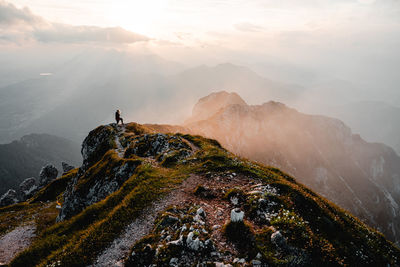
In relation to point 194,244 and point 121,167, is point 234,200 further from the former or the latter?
point 121,167

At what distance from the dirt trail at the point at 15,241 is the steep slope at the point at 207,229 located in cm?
1518

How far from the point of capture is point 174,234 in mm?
13367

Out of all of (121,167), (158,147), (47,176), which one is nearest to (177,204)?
(121,167)

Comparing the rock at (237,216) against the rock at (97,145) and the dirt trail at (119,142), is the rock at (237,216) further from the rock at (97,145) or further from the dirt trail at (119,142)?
the rock at (97,145)

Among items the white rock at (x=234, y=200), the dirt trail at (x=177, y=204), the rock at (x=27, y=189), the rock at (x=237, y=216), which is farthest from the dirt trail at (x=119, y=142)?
the rock at (x=27, y=189)

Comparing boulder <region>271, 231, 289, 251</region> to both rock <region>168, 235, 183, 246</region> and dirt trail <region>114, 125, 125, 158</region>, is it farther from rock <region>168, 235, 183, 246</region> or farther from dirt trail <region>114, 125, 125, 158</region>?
dirt trail <region>114, 125, 125, 158</region>

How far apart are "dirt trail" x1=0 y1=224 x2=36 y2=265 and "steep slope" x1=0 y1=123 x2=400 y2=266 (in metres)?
15.2

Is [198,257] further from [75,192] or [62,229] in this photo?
[75,192]

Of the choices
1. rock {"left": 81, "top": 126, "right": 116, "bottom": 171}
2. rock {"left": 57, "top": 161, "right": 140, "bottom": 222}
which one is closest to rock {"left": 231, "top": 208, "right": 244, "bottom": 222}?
rock {"left": 57, "top": 161, "right": 140, "bottom": 222}

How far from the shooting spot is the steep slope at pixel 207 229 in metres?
11.9

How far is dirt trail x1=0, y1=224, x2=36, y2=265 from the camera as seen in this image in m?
26.4

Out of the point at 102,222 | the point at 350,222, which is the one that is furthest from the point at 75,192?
the point at 350,222

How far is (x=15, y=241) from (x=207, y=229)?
35706mm

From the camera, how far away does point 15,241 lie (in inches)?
1200
